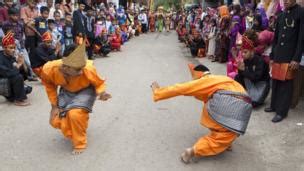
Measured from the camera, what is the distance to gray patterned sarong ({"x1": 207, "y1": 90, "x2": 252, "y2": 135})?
4.80 metres

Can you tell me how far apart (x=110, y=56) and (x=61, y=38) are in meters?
2.93

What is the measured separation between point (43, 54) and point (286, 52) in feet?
17.4

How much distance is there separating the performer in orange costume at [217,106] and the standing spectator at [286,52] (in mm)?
1576

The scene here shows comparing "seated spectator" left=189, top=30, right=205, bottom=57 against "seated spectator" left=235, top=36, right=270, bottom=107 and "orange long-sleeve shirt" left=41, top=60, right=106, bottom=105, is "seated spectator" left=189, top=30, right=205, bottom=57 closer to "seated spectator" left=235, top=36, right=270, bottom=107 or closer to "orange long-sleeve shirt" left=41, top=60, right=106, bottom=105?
"seated spectator" left=235, top=36, right=270, bottom=107

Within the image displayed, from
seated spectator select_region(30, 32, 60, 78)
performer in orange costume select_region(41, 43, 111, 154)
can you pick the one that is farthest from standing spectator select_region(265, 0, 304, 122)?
seated spectator select_region(30, 32, 60, 78)

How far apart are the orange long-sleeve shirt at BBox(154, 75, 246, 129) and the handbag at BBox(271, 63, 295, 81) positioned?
4.97 feet

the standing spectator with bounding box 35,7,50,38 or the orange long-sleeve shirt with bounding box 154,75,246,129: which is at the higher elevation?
the standing spectator with bounding box 35,7,50,38

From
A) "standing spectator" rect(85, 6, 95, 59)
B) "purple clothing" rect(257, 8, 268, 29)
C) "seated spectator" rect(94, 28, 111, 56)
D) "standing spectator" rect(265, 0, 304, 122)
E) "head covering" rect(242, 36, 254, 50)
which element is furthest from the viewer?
"seated spectator" rect(94, 28, 111, 56)

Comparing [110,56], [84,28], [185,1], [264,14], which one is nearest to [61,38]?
[84,28]

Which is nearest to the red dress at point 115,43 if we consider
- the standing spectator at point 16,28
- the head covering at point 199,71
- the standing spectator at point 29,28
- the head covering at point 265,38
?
the standing spectator at point 29,28

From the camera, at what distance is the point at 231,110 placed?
190 inches

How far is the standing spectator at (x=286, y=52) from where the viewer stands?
6043 millimetres

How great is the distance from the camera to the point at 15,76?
744 cm

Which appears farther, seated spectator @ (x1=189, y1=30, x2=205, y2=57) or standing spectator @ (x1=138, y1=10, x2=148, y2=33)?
standing spectator @ (x1=138, y1=10, x2=148, y2=33)
